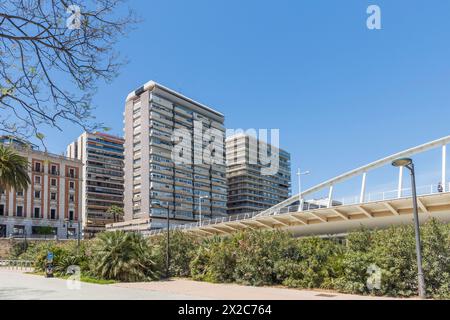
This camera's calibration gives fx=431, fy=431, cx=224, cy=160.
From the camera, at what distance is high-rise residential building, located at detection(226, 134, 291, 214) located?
469 ft

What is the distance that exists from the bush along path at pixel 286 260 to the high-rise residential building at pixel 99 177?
92.0 m

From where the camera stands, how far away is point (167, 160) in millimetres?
109125

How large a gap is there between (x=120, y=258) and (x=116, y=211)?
92414 millimetres

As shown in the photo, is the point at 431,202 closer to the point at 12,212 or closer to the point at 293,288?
the point at 293,288

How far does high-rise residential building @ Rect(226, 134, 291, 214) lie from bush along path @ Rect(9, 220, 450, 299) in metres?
110

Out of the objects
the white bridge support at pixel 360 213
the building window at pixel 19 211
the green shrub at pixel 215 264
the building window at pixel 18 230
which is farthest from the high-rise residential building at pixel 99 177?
the green shrub at pixel 215 264

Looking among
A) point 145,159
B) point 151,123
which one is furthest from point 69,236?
point 151,123

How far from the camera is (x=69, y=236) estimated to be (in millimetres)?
86500

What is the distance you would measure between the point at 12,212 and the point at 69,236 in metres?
12.6

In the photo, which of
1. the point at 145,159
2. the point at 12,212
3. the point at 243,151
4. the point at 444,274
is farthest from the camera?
the point at 243,151

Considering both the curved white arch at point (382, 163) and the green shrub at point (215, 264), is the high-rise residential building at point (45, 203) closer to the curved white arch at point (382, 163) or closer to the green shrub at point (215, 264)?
the curved white arch at point (382, 163)

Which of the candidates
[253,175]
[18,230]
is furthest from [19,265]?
[253,175]

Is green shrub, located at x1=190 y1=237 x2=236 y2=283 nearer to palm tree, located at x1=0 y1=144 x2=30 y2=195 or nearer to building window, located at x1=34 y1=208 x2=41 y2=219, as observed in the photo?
palm tree, located at x1=0 y1=144 x2=30 y2=195

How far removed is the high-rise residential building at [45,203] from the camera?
254 feet
